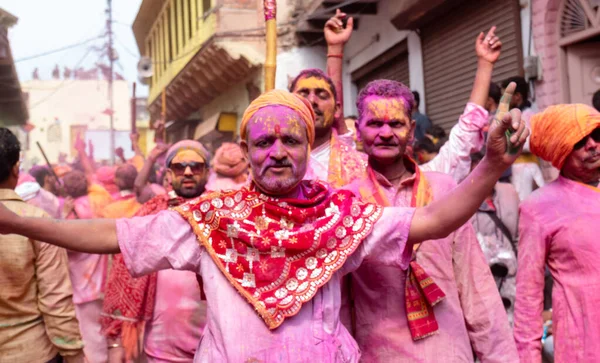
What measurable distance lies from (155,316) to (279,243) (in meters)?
2.00

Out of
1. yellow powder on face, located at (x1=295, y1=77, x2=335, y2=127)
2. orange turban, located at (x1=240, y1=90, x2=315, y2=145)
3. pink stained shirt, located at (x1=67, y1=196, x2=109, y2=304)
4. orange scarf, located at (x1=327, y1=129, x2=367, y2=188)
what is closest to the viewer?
orange turban, located at (x1=240, y1=90, x2=315, y2=145)

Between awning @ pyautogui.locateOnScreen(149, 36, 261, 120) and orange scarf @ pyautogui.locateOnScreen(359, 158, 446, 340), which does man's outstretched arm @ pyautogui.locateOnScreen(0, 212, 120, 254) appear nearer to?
orange scarf @ pyautogui.locateOnScreen(359, 158, 446, 340)

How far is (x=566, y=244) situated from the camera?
3.25 meters

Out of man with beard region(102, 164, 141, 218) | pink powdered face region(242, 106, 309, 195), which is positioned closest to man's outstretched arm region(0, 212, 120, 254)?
pink powdered face region(242, 106, 309, 195)

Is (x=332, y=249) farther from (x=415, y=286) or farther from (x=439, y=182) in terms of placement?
(x=439, y=182)

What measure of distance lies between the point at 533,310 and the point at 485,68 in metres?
1.30

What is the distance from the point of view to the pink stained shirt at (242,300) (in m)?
2.40

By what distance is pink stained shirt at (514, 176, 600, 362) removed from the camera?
3.18 meters

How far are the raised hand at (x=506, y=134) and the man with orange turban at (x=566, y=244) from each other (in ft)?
4.41

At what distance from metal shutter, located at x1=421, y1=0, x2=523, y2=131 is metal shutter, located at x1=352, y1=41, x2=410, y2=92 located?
3.55 ft

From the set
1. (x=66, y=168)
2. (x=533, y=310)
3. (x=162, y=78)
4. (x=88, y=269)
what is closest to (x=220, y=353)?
(x=533, y=310)

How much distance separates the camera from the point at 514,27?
832 cm

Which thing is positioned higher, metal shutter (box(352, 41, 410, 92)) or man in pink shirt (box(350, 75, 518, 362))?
metal shutter (box(352, 41, 410, 92))

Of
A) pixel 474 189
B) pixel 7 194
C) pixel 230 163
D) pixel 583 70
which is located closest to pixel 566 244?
pixel 474 189
